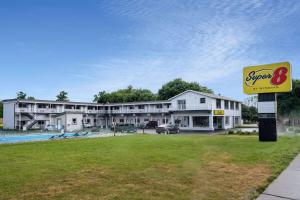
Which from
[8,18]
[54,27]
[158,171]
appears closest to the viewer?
[158,171]

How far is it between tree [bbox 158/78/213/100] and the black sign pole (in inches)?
1912

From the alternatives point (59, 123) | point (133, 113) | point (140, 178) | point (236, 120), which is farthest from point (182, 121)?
point (140, 178)

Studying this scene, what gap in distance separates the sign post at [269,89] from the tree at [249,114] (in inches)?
1976

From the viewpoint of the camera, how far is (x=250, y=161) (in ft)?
41.1

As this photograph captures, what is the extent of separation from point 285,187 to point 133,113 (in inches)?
2276

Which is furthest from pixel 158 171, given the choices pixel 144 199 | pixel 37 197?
pixel 37 197

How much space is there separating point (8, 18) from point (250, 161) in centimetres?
1935

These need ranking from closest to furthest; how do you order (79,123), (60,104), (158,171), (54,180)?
(54,180)
(158,171)
(79,123)
(60,104)

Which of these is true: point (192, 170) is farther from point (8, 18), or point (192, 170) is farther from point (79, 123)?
point (79, 123)

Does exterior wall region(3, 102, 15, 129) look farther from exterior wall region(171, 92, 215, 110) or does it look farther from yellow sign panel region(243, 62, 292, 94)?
yellow sign panel region(243, 62, 292, 94)

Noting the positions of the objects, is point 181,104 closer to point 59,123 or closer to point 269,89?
point 59,123

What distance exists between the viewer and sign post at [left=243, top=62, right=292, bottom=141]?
23.5 meters

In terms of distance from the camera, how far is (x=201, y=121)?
1850 inches

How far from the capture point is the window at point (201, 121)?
1831 inches
